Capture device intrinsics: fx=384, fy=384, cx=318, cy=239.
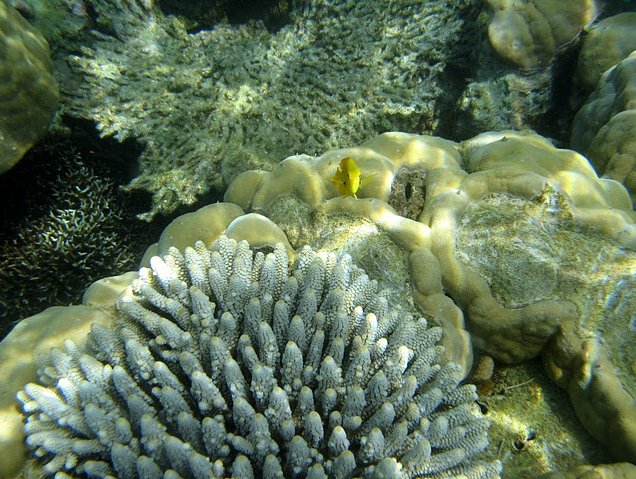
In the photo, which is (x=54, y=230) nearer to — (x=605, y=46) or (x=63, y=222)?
(x=63, y=222)

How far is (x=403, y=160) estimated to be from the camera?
3.41 metres

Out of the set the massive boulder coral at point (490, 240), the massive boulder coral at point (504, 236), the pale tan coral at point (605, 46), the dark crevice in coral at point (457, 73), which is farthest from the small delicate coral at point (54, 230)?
the pale tan coral at point (605, 46)

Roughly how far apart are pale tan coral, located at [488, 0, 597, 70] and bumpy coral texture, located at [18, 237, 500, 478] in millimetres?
3585

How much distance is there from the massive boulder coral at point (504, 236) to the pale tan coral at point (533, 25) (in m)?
1.63

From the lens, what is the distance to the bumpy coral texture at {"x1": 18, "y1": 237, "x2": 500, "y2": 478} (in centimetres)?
170

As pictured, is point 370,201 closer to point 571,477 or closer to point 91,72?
point 571,477

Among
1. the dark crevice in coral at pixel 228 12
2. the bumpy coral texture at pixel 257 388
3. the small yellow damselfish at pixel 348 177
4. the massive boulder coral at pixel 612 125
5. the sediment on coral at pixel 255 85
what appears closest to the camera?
the bumpy coral texture at pixel 257 388

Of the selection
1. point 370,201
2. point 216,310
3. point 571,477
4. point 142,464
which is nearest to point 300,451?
point 142,464

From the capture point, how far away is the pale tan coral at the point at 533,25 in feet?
14.0

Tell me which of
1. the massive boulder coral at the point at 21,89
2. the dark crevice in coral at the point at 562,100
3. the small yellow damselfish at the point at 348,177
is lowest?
the dark crevice in coral at the point at 562,100

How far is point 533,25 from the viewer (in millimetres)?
4293

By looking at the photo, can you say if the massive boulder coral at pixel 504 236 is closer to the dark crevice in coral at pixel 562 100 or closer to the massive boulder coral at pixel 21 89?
the dark crevice in coral at pixel 562 100

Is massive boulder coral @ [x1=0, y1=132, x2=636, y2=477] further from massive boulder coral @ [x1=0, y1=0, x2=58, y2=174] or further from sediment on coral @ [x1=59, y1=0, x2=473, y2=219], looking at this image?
massive boulder coral @ [x1=0, y1=0, x2=58, y2=174]

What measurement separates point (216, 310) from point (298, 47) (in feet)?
12.8
